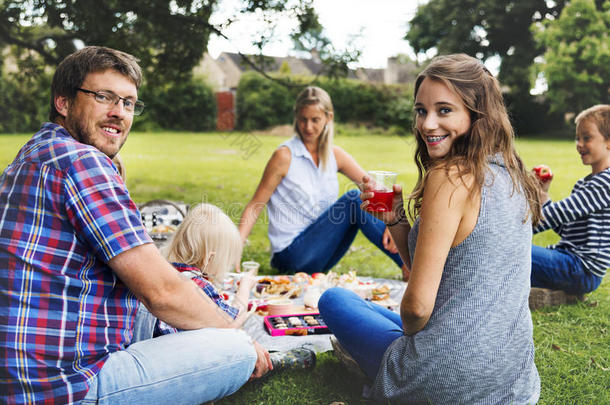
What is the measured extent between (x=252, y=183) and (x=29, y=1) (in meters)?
4.95

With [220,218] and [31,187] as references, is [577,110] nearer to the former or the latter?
[220,218]

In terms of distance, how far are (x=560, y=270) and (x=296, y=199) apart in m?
1.80

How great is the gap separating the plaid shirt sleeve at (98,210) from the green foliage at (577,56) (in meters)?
17.3

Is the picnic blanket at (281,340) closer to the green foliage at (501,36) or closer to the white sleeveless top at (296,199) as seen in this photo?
the white sleeveless top at (296,199)

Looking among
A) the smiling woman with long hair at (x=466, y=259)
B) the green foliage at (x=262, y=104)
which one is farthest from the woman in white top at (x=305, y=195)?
the green foliage at (x=262, y=104)

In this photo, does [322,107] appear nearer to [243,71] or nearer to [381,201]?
[381,201]

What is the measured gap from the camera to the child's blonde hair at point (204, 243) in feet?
7.48

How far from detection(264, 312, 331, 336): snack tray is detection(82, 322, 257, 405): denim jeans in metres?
0.87

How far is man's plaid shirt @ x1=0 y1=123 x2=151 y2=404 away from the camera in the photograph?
4.30 feet

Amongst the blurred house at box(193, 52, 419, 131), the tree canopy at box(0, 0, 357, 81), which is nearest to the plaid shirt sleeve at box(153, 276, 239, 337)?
the tree canopy at box(0, 0, 357, 81)

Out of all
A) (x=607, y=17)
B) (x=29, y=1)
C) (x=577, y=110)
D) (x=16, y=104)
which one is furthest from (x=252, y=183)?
(x=607, y=17)

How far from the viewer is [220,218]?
234cm

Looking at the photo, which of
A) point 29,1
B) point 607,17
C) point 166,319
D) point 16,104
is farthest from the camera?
Result: point 607,17

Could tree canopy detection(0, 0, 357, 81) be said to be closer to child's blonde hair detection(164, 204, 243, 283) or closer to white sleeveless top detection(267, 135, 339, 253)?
white sleeveless top detection(267, 135, 339, 253)
